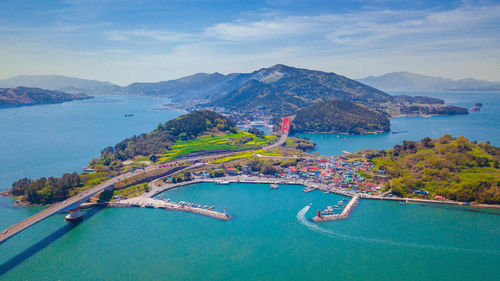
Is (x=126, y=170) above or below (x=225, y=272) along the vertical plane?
above

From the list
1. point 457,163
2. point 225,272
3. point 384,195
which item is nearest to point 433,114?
point 457,163

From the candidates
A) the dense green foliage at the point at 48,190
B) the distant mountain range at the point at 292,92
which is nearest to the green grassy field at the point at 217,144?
the dense green foliage at the point at 48,190

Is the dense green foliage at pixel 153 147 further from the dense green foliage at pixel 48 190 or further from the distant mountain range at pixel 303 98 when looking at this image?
the distant mountain range at pixel 303 98

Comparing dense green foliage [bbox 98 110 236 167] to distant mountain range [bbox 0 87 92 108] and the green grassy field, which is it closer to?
the green grassy field

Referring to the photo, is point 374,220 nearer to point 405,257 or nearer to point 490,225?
point 405,257

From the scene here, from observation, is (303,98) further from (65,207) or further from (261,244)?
(65,207)

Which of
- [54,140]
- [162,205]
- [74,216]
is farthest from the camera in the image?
[54,140]

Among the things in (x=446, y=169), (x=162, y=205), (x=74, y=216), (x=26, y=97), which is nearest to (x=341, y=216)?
(x=446, y=169)
